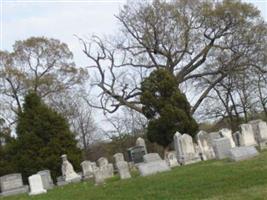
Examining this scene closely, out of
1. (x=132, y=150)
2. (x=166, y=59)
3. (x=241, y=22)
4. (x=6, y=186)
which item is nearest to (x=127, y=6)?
(x=166, y=59)

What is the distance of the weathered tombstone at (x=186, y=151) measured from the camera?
21734 millimetres

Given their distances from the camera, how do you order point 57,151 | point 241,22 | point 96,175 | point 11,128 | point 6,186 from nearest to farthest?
1. point 96,175
2. point 6,186
3. point 57,151
4. point 241,22
5. point 11,128

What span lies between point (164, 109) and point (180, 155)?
252 inches

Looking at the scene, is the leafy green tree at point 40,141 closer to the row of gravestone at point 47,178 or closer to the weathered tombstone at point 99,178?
the row of gravestone at point 47,178

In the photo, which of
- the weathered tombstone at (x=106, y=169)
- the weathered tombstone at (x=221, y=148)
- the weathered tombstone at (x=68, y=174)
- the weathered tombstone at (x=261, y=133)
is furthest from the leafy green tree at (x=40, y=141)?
the weathered tombstone at (x=221, y=148)

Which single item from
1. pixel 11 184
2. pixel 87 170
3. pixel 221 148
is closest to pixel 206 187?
pixel 221 148

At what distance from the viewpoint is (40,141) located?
30.8 metres

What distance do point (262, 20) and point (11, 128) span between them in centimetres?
2146

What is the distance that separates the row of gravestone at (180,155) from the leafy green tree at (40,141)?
267 centimetres

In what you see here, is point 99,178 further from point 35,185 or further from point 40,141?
point 40,141

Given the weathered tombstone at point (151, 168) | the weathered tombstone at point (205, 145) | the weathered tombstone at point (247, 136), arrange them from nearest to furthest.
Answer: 1. the weathered tombstone at point (151, 168)
2. the weathered tombstone at point (247, 136)
3. the weathered tombstone at point (205, 145)

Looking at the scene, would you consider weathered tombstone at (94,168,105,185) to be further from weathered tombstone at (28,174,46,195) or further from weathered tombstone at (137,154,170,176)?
weathered tombstone at (28,174,46,195)

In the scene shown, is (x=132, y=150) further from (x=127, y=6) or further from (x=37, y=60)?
(x=37, y=60)

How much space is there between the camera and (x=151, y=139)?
28.9 metres
